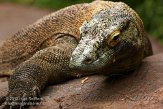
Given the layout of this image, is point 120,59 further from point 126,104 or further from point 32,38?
point 32,38

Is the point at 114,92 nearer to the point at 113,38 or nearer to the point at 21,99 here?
the point at 113,38

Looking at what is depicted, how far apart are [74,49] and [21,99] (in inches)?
30.1

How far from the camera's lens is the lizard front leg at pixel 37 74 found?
505 cm

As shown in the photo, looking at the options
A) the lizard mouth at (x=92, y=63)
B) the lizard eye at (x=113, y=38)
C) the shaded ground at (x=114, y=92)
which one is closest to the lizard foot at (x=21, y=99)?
the shaded ground at (x=114, y=92)

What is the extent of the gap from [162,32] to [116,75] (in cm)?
748

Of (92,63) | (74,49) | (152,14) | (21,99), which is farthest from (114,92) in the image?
(152,14)

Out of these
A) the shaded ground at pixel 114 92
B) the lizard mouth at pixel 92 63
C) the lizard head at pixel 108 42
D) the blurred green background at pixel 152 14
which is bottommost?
the shaded ground at pixel 114 92

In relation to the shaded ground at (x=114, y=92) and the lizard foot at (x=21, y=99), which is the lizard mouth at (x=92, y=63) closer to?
the shaded ground at (x=114, y=92)

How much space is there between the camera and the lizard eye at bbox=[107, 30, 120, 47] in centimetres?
457

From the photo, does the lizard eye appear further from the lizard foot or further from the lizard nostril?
the lizard foot

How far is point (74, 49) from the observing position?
5.20 meters

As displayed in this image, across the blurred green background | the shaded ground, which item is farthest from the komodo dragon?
the blurred green background

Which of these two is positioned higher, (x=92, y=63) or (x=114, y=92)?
(x=92, y=63)

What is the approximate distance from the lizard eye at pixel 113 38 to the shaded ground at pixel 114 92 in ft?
1.57
